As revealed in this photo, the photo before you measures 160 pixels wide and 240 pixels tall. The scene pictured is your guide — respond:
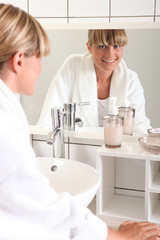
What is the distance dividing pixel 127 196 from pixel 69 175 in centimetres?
34

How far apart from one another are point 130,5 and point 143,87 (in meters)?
0.35

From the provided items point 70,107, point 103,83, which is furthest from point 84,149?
point 103,83

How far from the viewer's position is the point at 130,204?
166cm

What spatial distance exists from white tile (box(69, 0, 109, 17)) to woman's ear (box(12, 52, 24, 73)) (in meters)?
0.71

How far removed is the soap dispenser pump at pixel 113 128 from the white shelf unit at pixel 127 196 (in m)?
0.03

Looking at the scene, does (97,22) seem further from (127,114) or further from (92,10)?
(127,114)

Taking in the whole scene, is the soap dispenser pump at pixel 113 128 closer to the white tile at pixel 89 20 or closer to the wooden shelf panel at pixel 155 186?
the wooden shelf panel at pixel 155 186

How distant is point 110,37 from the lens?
5.40 ft

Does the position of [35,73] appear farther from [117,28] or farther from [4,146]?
[117,28]

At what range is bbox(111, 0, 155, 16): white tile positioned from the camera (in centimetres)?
156

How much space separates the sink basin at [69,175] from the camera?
4.65 feet

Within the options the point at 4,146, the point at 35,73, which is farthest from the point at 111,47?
the point at 4,146

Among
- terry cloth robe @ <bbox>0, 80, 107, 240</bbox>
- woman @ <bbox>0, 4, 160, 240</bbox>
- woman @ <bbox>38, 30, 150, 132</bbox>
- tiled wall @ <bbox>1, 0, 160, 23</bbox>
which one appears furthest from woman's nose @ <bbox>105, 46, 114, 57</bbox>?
terry cloth robe @ <bbox>0, 80, 107, 240</bbox>

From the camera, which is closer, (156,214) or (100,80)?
(156,214)
